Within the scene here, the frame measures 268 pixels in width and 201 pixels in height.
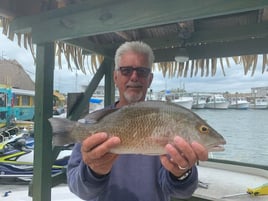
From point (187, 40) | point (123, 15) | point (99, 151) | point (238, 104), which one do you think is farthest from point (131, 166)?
point (238, 104)

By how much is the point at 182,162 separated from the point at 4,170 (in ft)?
18.3

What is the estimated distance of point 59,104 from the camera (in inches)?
842

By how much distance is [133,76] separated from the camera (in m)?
1.58

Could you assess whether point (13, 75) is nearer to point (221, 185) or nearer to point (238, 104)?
point (238, 104)

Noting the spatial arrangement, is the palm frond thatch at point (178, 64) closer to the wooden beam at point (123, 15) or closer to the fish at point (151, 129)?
the wooden beam at point (123, 15)

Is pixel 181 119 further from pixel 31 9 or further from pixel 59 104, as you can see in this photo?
pixel 59 104

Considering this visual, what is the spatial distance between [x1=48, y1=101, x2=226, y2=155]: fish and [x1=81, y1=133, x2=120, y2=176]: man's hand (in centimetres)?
3

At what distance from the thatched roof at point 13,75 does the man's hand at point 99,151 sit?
28.3m

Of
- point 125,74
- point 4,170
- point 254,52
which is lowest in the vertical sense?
point 4,170

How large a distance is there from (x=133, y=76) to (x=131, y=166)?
546mm

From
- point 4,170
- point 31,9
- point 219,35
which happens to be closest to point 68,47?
point 31,9

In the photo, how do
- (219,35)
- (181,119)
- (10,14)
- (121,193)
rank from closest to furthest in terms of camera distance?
(181,119) → (121,193) → (10,14) → (219,35)

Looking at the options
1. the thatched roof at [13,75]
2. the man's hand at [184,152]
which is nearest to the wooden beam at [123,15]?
the man's hand at [184,152]

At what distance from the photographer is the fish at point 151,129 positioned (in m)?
1.09
